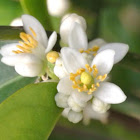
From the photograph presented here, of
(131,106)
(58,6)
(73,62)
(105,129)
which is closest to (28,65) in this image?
(73,62)

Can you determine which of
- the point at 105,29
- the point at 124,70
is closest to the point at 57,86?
the point at 124,70

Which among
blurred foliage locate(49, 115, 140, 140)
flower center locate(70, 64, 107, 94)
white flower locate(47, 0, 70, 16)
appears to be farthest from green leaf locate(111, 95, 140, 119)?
white flower locate(47, 0, 70, 16)

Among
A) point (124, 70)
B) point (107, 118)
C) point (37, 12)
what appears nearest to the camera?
point (37, 12)

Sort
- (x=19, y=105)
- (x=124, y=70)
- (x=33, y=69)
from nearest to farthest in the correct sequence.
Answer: (x=19, y=105), (x=33, y=69), (x=124, y=70)

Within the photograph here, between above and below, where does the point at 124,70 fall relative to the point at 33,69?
below

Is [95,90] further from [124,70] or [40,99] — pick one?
[124,70]

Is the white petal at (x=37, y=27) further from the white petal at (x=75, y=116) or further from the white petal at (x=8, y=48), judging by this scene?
the white petal at (x=75, y=116)
